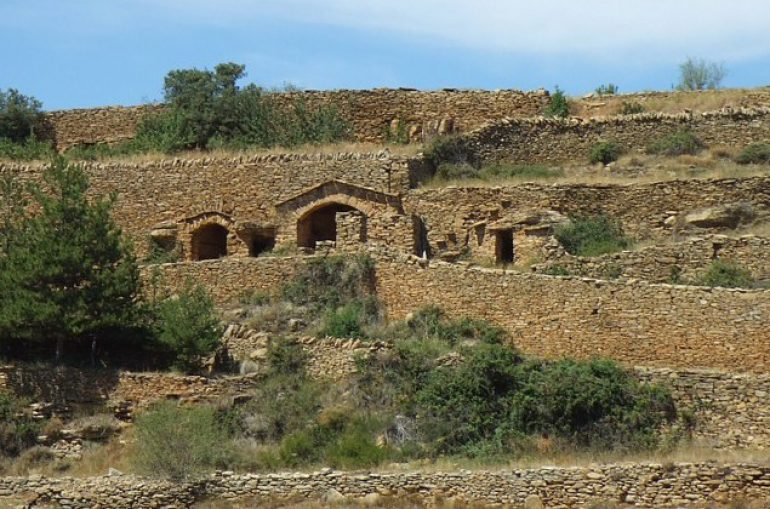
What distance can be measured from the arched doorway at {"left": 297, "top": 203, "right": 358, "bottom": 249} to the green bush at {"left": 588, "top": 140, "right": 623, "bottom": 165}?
6016mm

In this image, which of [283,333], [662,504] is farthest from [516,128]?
[662,504]

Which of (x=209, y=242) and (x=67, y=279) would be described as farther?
(x=209, y=242)

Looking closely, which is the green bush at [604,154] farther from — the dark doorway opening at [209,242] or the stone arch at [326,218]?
the dark doorway opening at [209,242]

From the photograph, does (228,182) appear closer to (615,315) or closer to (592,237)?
(592,237)

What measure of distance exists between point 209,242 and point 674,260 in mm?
10469

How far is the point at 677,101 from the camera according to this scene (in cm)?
4400

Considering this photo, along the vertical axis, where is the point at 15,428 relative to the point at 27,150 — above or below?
below

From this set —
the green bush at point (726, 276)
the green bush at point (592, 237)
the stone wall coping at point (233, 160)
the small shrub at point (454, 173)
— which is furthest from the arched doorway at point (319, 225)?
the green bush at point (726, 276)

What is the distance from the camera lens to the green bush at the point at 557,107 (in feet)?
141

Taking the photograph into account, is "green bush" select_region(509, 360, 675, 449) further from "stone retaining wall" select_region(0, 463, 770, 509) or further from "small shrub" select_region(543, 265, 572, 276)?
"small shrub" select_region(543, 265, 572, 276)

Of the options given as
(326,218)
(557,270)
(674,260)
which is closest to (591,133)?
(326,218)

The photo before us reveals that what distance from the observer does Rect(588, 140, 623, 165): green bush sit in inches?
1590

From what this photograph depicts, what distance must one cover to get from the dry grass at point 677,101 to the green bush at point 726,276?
9.08m

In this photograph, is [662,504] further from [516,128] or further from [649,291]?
[516,128]
